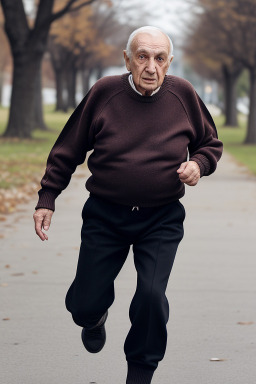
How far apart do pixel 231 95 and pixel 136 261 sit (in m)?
44.7

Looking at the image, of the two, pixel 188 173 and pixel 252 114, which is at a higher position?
pixel 188 173

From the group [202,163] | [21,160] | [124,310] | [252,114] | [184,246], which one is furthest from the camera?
[252,114]

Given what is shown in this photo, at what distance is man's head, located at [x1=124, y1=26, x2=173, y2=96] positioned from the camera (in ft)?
12.9

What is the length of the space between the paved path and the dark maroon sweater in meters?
1.06

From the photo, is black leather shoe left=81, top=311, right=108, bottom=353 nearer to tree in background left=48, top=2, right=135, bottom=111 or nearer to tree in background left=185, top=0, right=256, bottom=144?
tree in background left=185, top=0, right=256, bottom=144

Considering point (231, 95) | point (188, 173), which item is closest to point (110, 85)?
point (188, 173)

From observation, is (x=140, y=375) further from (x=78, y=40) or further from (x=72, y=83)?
(x=72, y=83)

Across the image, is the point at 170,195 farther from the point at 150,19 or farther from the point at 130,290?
the point at 150,19

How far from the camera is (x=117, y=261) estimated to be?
4152 millimetres

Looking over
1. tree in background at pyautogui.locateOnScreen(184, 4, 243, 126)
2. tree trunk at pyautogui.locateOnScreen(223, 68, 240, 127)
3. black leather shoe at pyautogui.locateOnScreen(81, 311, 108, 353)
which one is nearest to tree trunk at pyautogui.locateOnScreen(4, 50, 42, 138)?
tree in background at pyautogui.locateOnScreen(184, 4, 243, 126)

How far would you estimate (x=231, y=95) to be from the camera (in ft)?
158

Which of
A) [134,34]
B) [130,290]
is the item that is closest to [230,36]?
[130,290]

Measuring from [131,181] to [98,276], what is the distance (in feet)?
1.43

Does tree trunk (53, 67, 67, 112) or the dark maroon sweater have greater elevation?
the dark maroon sweater
